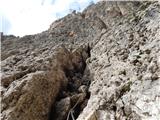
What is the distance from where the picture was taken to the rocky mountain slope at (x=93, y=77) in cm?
1444

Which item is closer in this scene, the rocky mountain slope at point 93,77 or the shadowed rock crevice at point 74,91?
the rocky mountain slope at point 93,77

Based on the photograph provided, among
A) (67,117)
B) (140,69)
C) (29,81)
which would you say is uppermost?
(29,81)

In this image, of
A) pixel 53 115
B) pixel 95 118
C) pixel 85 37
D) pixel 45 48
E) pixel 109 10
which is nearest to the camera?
pixel 95 118

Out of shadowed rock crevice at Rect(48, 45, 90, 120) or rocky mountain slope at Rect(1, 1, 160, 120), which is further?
shadowed rock crevice at Rect(48, 45, 90, 120)

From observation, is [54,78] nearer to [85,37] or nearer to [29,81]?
[29,81]

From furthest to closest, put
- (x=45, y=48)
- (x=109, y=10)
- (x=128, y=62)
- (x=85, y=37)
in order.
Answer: (x=109, y=10) < (x=85, y=37) < (x=45, y=48) < (x=128, y=62)

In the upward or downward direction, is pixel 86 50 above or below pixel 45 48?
below

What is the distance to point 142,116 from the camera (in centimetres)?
1273

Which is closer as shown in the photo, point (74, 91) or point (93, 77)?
point (93, 77)

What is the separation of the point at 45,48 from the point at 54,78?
20.8 feet

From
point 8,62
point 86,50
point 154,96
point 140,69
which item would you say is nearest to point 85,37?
point 86,50

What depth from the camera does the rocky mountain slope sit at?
47.4 ft

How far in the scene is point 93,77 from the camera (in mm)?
21344

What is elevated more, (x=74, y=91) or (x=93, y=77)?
(x=93, y=77)
